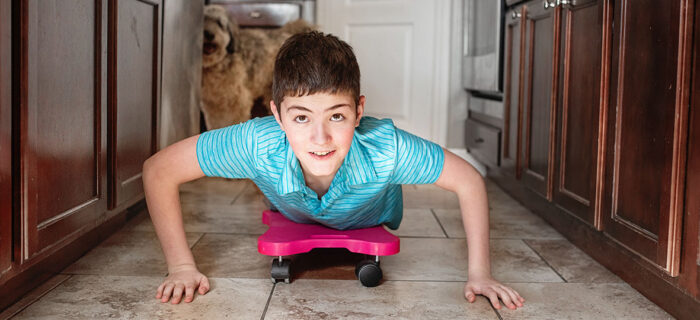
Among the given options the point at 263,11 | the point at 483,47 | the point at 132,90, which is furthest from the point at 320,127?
the point at 263,11

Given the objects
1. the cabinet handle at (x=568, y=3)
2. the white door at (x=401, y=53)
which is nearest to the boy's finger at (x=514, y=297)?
the cabinet handle at (x=568, y=3)

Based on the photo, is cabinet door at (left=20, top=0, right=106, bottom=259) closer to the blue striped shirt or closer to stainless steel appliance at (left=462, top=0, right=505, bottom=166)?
the blue striped shirt

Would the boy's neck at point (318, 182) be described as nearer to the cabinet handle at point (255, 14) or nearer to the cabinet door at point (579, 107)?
the cabinet door at point (579, 107)

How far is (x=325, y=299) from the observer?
1.43m

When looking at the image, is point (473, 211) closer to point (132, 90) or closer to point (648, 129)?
point (648, 129)

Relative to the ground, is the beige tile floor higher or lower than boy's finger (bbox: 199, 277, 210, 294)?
lower

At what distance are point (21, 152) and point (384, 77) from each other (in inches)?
115

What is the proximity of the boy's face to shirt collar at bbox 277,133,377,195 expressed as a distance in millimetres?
65

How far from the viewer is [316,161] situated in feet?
4.35

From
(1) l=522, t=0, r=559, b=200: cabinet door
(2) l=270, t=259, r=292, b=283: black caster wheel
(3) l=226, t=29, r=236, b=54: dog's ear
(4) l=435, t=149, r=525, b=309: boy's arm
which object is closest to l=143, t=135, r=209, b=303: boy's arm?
(2) l=270, t=259, r=292, b=283: black caster wheel

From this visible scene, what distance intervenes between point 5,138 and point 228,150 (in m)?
0.43

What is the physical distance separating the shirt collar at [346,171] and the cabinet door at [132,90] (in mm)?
560

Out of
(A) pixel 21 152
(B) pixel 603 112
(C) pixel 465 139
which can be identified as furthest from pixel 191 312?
(C) pixel 465 139

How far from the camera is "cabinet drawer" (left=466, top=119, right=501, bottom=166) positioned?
2.88 m
